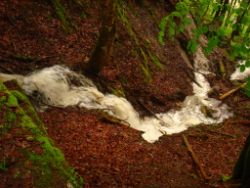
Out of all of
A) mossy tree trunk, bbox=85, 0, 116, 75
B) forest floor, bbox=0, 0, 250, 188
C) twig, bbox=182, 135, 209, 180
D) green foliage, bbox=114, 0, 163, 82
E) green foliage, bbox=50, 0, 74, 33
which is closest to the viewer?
forest floor, bbox=0, 0, 250, 188

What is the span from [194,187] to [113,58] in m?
6.58

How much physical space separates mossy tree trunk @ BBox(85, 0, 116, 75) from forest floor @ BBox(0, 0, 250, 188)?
1.53 ft

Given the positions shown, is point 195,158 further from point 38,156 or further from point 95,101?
point 38,156

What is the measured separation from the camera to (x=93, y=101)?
10555mm

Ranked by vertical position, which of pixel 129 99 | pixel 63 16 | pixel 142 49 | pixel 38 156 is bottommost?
pixel 129 99

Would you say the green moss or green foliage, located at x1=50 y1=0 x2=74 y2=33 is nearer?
the green moss

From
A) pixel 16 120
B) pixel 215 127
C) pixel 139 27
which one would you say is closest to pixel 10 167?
pixel 16 120

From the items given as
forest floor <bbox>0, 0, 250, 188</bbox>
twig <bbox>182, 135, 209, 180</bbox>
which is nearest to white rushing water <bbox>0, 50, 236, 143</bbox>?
forest floor <bbox>0, 0, 250, 188</bbox>

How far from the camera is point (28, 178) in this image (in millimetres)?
3961

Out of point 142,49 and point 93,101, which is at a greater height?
point 142,49

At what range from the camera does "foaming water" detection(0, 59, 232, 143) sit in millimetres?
9625

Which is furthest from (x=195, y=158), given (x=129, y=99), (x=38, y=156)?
(x=38, y=156)

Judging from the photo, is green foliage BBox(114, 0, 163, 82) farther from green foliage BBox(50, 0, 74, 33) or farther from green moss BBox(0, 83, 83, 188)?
green moss BBox(0, 83, 83, 188)

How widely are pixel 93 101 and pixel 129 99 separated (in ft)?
5.84
